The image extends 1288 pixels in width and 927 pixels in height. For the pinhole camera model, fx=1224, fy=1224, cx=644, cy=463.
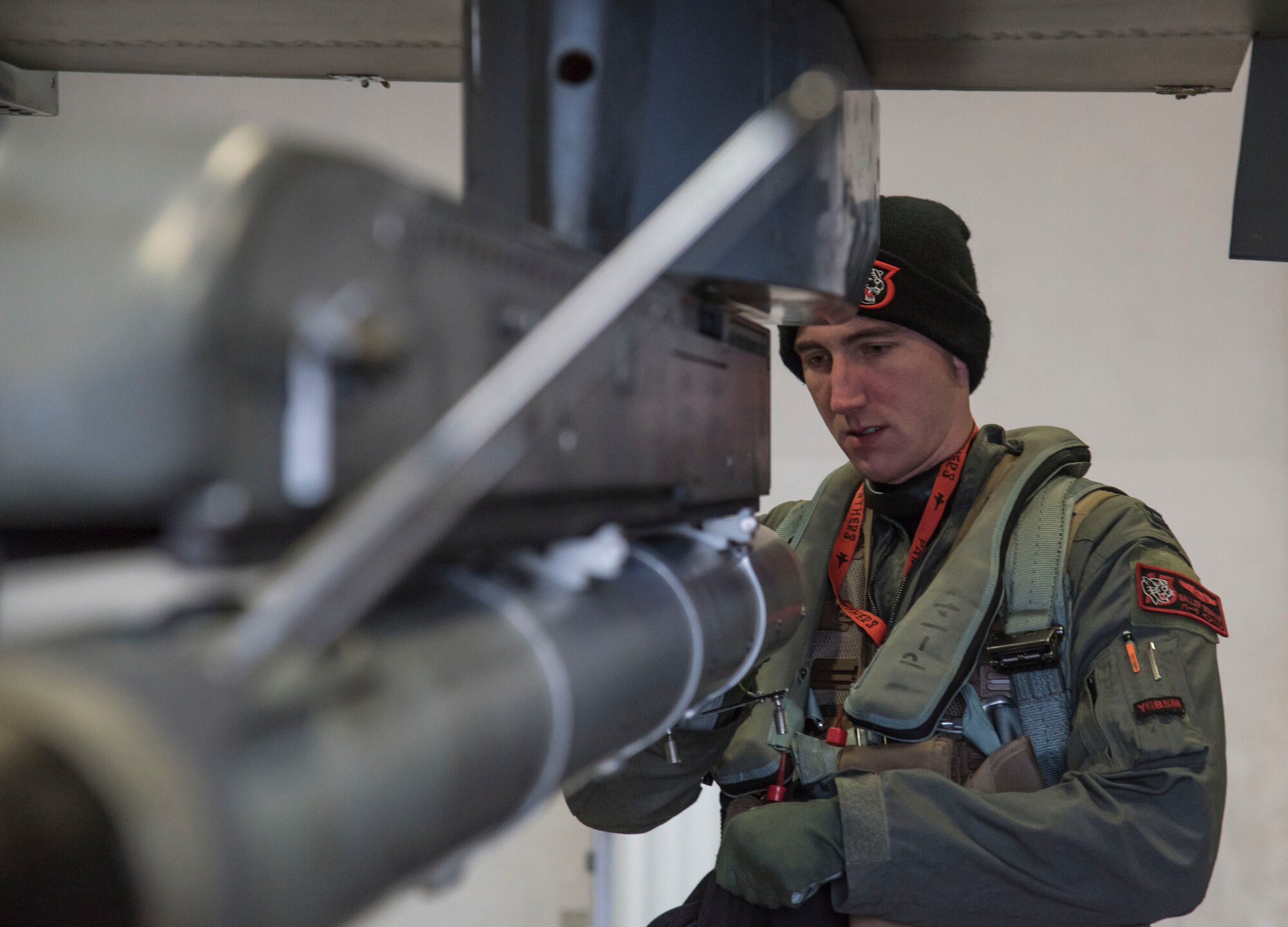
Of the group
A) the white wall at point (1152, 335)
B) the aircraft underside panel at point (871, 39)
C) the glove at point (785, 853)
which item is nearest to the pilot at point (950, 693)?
the glove at point (785, 853)

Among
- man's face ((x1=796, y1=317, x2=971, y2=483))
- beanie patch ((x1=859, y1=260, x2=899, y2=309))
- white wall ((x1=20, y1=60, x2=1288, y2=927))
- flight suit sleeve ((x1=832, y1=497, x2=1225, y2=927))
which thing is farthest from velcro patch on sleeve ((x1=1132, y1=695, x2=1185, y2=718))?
white wall ((x1=20, y1=60, x2=1288, y2=927))

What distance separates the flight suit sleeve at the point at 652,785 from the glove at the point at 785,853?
9cm

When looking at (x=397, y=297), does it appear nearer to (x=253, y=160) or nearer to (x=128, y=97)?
(x=253, y=160)

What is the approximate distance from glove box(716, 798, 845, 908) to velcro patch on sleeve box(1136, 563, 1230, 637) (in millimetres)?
322

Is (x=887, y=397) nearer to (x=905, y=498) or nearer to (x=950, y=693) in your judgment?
(x=905, y=498)

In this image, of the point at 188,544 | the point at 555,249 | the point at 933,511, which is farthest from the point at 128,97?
the point at 188,544

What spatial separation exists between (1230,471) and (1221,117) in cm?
60

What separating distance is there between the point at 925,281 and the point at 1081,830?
1.85 feet

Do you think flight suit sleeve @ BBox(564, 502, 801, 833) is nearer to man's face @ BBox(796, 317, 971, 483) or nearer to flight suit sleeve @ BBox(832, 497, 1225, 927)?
flight suit sleeve @ BBox(832, 497, 1225, 927)

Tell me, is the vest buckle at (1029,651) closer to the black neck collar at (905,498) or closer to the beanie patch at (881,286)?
the black neck collar at (905,498)

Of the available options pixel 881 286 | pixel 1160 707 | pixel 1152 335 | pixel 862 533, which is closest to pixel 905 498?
pixel 862 533

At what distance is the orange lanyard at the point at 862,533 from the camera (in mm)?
1220

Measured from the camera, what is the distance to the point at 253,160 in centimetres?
37

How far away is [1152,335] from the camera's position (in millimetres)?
2078
